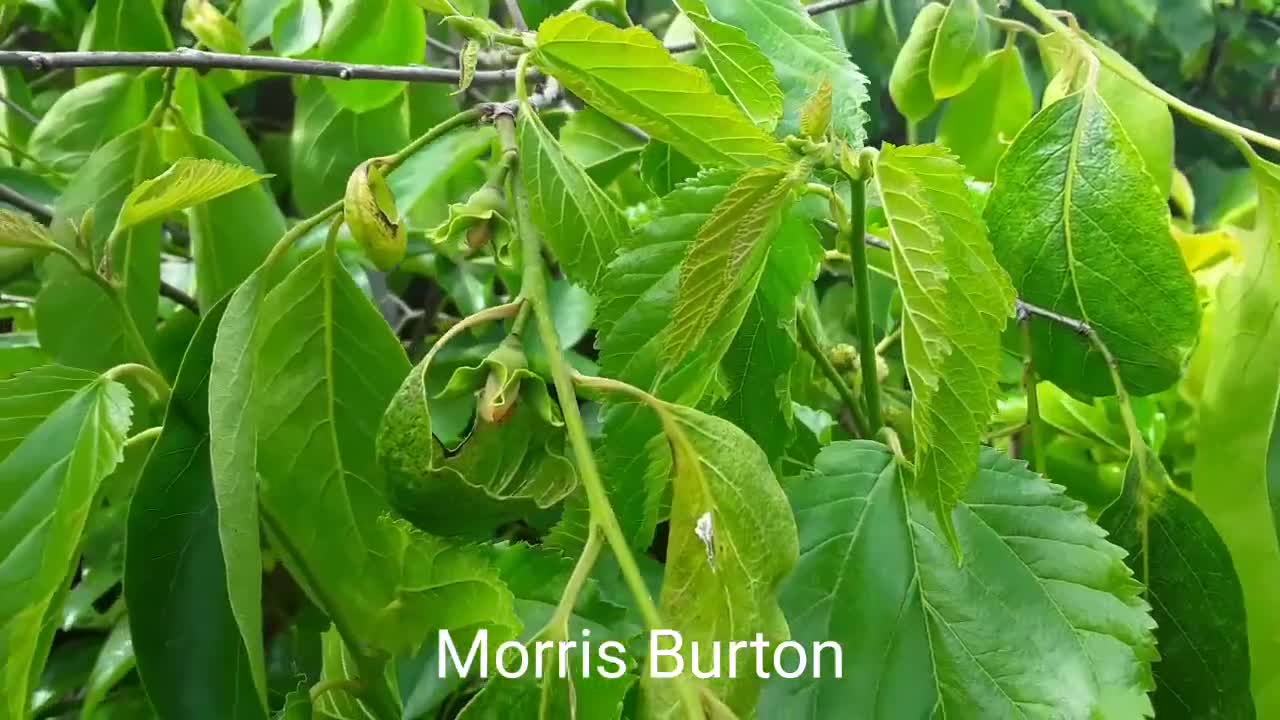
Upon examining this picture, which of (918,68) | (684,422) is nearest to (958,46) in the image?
(918,68)

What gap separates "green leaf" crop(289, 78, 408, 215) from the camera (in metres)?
0.40

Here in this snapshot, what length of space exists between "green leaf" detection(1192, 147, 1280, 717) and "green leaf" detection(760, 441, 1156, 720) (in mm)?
57

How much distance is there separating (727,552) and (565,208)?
9 cm

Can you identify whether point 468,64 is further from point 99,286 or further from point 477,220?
point 99,286

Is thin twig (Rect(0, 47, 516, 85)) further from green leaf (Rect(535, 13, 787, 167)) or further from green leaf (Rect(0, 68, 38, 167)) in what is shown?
green leaf (Rect(0, 68, 38, 167))

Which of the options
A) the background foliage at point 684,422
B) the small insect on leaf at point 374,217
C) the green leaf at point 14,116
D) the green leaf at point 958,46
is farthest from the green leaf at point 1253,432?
the green leaf at point 14,116

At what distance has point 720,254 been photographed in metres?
0.16

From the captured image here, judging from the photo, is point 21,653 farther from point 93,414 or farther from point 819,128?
point 819,128

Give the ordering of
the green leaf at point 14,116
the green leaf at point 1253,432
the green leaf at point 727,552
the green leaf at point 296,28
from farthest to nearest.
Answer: the green leaf at point 14,116
the green leaf at point 296,28
the green leaf at point 1253,432
the green leaf at point 727,552

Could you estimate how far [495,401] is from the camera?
143mm

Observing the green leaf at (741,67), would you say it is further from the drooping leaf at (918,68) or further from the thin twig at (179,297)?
the thin twig at (179,297)

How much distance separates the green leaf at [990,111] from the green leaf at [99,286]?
29 cm

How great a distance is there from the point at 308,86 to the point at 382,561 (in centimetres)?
29

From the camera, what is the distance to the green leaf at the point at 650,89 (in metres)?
0.16
